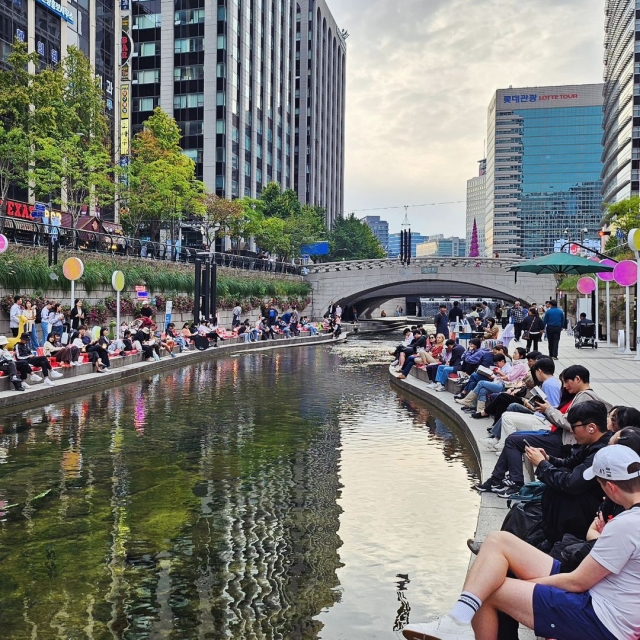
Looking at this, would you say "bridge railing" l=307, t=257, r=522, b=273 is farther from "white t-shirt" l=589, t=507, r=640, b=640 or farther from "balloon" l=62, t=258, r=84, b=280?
"white t-shirt" l=589, t=507, r=640, b=640

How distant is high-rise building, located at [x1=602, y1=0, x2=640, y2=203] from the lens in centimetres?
9625

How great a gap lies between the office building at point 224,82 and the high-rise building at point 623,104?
138 feet

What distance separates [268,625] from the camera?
538 centimetres

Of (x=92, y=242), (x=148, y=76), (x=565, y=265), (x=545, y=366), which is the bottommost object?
(x=545, y=366)

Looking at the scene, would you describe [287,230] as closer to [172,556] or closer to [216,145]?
[216,145]

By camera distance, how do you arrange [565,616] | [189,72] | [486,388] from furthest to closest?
1. [189,72]
2. [486,388]
3. [565,616]

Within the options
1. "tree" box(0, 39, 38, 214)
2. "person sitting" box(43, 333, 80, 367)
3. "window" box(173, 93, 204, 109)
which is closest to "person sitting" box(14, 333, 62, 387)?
"person sitting" box(43, 333, 80, 367)

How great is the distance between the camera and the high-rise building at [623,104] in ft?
316

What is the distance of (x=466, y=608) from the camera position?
4.26 meters

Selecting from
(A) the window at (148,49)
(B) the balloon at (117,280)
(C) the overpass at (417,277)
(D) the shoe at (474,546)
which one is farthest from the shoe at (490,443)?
(A) the window at (148,49)

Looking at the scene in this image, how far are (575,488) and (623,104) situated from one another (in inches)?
4228

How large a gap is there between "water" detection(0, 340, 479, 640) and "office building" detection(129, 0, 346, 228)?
6257 cm

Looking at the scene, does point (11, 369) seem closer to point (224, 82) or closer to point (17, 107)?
point (17, 107)

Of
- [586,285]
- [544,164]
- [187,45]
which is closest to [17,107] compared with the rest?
[586,285]
